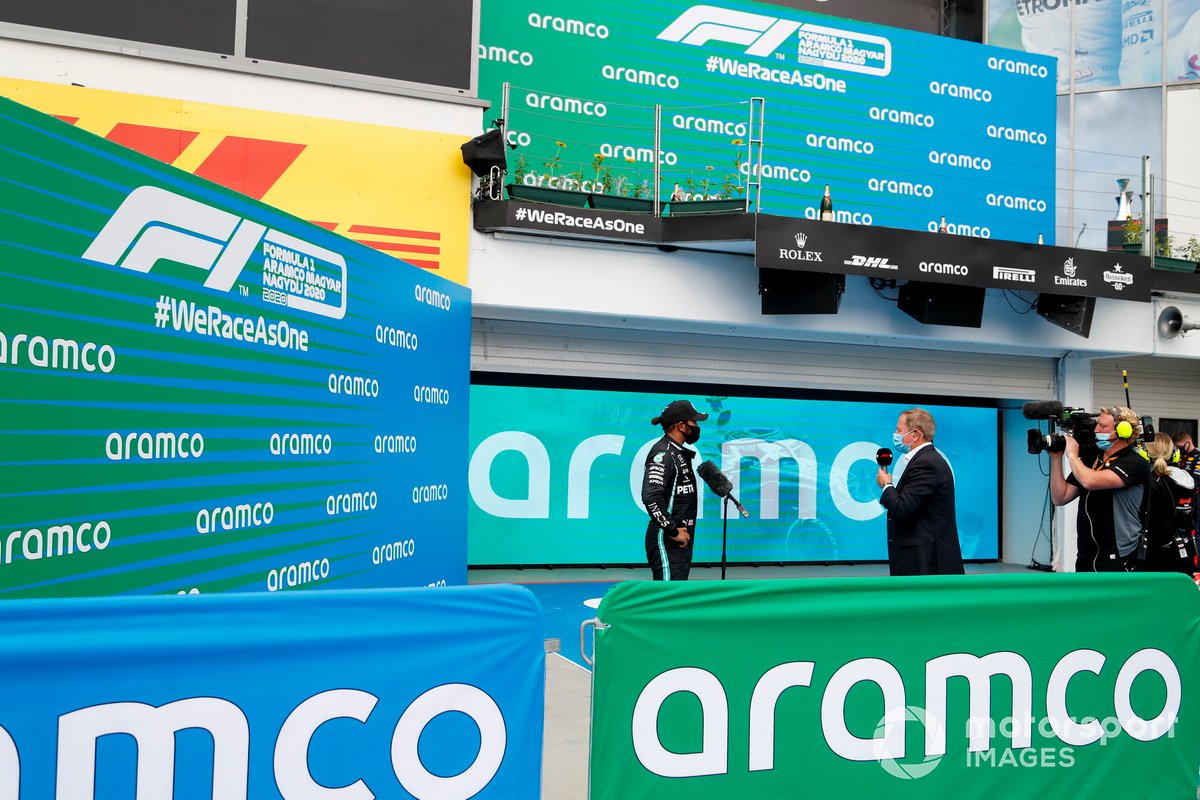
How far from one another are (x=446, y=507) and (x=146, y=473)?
2.40 meters

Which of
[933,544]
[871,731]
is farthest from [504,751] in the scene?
[933,544]

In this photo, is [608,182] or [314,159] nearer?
[314,159]

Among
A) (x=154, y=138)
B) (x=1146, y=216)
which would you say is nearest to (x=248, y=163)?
(x=154, y=138)

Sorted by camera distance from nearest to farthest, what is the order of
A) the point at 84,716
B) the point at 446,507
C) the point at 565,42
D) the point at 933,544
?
the point at 84,716 → the point at 446,507 → the point at 933,544 → the point at 565,42

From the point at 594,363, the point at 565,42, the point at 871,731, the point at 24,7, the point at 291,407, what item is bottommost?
the point at 871,731

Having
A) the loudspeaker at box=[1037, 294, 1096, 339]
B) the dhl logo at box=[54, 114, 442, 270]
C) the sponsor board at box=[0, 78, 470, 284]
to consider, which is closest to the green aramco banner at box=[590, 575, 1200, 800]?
the dhl logo at box=[54, 114, 442, 270]

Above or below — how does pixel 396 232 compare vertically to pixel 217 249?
above

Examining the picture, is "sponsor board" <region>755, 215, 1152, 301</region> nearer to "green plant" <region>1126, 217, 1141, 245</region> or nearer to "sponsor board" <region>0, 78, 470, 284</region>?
"green plant" <region>1126, 217, 1141, 245</region>

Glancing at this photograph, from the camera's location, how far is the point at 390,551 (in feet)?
14.3

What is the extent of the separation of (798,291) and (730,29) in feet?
11.3

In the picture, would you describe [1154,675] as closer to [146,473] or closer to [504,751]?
[504,751]

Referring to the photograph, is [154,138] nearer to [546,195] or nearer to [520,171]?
[520,171]

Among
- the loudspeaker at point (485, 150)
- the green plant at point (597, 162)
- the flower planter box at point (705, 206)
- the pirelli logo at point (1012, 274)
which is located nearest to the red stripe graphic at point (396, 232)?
the loudspeaker at point (485, 150)

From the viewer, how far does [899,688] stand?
3.15 meters
